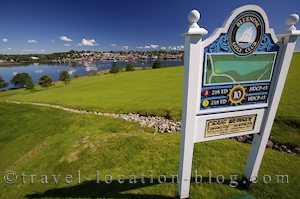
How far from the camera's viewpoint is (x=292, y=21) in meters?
3.88

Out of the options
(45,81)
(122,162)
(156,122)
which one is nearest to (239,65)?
(122,162)

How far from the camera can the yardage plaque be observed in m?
4.34

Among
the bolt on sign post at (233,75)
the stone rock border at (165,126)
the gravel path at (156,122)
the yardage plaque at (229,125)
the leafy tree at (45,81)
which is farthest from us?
the leafy tree at (45,81)

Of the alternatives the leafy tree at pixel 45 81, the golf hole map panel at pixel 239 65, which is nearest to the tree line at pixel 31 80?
the leafy tree at pixel 45 81

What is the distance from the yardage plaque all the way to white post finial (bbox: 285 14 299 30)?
2292 millimetres

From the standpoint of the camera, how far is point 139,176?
252 inches

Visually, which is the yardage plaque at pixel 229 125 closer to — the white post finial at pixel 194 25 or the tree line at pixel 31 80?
the white post finial at pixel 194 25

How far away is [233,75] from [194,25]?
1.60 m

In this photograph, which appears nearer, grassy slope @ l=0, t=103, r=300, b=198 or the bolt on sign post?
the bolt on sign post

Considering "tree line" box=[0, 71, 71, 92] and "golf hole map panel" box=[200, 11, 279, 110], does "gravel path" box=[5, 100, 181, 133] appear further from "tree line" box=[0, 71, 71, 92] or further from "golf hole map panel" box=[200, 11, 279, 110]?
"tree line" box=[0, 71, 71, 92]

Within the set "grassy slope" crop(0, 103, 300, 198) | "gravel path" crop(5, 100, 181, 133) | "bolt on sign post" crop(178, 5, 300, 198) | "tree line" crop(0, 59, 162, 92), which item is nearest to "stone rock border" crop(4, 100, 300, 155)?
"gravel path" crop(5, 100, 181, 133)

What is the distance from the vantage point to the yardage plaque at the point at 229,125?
4.34 meters

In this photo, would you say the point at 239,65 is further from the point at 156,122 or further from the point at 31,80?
the point at 31,80

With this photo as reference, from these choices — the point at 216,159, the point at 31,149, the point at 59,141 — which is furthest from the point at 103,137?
the point at 216,159
